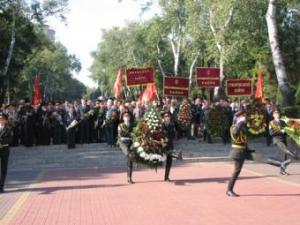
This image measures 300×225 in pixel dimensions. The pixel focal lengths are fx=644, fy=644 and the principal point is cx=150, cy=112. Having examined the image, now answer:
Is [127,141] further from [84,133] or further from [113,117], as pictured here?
[84,133]

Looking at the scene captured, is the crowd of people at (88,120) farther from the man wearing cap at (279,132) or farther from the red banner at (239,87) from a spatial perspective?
the man wearing cap at (279,132)

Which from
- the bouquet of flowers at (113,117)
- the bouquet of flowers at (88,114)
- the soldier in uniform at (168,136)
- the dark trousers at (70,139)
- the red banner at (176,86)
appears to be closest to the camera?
the soldier in uniform at (168,136)

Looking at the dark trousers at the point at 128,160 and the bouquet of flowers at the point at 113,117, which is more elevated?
the bouquet of flowers at the point at 113,117

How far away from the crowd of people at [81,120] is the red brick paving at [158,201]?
640cm

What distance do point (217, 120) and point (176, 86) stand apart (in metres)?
3.69

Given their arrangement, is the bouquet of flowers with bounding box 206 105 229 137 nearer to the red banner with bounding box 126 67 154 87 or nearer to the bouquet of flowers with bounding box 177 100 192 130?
the bouquet of flowers with bounding box 177 100 192 130

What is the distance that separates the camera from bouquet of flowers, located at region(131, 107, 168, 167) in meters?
16.3

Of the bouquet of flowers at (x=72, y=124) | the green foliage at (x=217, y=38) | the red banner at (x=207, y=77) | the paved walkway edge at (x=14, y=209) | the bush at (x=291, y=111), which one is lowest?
the paved walkway edge at (x=14, y=209)

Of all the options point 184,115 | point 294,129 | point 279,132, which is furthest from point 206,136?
point 294,129

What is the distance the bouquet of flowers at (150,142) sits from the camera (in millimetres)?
16297

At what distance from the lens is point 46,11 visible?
162 feet

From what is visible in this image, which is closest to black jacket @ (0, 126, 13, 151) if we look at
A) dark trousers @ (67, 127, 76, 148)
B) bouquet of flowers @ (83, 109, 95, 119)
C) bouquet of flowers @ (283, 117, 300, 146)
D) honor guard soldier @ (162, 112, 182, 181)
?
honor guard soldier @ (162, 112, 182, 181)

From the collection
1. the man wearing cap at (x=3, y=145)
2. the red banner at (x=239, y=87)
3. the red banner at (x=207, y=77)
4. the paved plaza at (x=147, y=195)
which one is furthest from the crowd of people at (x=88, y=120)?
the man wearing cap at (x=3, y=145)

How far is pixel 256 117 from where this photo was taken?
24.0 metres
